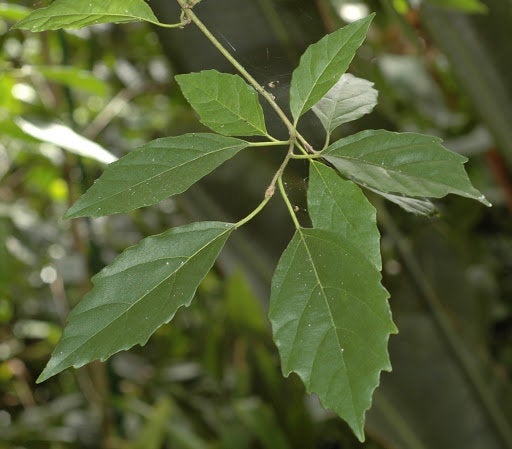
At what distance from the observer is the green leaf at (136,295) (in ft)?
0.63

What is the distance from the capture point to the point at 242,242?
0.51 metres

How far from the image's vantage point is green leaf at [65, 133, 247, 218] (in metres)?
0.20

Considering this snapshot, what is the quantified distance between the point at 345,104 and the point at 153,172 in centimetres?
7

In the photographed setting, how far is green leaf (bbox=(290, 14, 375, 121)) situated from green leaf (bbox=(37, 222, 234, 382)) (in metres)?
0.04

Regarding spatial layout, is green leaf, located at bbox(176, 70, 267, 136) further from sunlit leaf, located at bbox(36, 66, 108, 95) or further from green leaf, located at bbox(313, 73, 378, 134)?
sunlit leaf, located at bbox(36, 66, 108, 95)

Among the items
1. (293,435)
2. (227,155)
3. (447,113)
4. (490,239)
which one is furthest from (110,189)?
(490,239)

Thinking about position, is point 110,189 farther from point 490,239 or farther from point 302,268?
point 490,239

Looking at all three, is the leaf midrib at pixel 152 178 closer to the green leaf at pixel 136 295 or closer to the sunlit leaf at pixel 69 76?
the green leaf at pixel 136 295

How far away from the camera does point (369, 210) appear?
0.21 m

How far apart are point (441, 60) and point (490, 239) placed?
27 cm

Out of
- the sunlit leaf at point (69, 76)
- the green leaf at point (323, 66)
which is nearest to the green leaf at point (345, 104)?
the green leaf at point (323, 66)

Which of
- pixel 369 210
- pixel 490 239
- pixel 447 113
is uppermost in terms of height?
pixel 369 210

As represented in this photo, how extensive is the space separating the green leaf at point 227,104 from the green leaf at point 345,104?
0.03 meters

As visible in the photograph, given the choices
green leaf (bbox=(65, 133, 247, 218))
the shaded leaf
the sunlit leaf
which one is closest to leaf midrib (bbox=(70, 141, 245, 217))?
green leaf (bbox=(65, 133, 247, 218))
